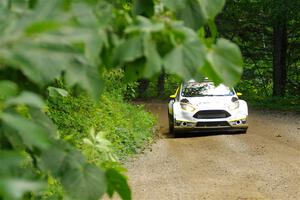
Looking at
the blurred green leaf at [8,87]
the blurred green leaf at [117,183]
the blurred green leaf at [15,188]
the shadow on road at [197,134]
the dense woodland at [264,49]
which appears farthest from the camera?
the dense woodland at [264,49]

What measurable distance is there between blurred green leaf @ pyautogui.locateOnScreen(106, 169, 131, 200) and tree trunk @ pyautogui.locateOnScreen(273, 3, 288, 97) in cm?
2459

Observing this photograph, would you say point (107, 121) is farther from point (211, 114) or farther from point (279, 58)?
point (279, 58)

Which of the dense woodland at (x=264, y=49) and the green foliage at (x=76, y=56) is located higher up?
the green foliage at (x=76, y=56)

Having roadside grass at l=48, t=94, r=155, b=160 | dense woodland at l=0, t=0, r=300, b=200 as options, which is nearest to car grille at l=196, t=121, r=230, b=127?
roadside grass at l=48, t=94, r=155, b=160

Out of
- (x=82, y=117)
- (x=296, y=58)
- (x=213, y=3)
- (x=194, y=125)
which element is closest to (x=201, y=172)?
(x=82, y=117)

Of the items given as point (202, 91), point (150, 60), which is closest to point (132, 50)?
point (150, 60)

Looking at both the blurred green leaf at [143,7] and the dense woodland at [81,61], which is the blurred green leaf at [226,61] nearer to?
the dense woodland at [81,61]

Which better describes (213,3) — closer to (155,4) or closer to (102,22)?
(155,4)

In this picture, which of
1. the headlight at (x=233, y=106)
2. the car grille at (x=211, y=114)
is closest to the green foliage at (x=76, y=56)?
the car grille at (x=211, y=114)

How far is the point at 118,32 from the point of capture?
1.26 m

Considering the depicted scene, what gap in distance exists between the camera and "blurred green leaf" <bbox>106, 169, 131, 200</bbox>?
5.29 ft

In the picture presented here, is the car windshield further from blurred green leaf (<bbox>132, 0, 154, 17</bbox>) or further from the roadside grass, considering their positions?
blurred green leaf (<bbox>132, 0, 154, 17</bbox>)

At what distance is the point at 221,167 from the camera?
10.4 m

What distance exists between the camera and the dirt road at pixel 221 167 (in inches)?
332
